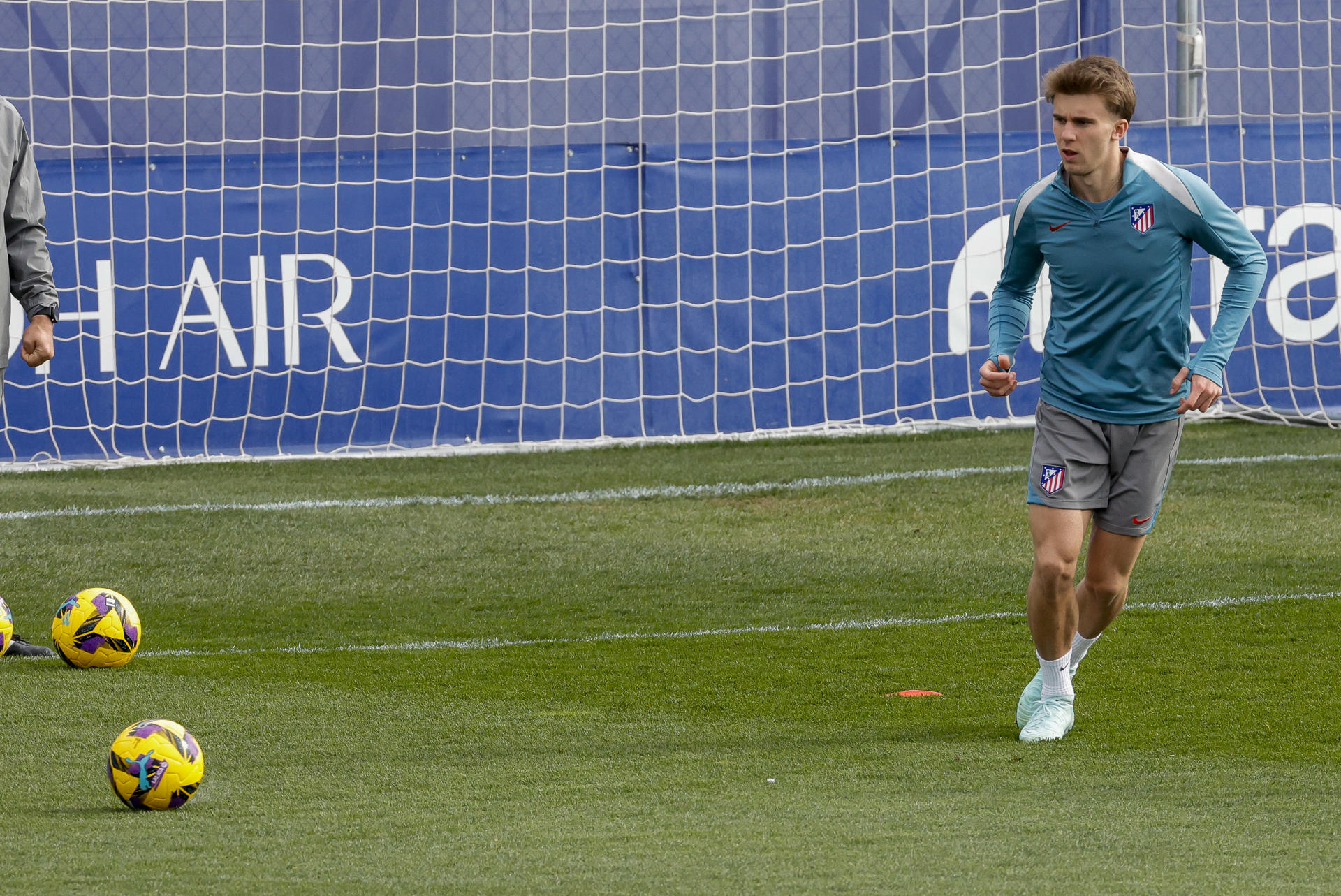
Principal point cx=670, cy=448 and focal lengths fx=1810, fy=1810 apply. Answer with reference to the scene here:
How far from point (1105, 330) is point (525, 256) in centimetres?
765

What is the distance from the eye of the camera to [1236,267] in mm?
4129

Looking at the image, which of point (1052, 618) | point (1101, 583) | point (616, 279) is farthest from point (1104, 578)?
point (616, 279)

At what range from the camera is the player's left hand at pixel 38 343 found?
4469mm

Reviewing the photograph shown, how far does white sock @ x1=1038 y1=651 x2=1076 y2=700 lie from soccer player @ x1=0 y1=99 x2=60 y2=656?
2.55 metres

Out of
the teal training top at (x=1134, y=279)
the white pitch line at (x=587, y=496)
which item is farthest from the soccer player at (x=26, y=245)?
the white pitch line at (x=587, y=496)

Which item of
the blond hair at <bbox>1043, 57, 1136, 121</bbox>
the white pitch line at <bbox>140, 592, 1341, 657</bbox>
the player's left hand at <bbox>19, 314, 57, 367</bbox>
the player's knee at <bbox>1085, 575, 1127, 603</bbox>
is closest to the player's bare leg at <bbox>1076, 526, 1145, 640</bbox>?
the player's knee at <bbox>1085, 575, 1127, 603</bbox>

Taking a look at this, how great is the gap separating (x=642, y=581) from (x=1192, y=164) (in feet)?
20.7

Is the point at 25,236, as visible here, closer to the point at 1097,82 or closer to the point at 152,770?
the point at 152,770

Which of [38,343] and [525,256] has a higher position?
[38,343]

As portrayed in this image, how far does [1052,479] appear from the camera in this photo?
417 centimetres

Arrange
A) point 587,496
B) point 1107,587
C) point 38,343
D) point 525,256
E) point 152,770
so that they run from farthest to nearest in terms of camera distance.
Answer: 1. point 525,256
2. point 587,496
3. point 38,343
4. point 1107,587
5. point 152,770

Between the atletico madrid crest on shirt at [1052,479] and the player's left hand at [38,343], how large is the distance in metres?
2.41

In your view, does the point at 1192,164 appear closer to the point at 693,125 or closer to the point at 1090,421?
the point at 693,125

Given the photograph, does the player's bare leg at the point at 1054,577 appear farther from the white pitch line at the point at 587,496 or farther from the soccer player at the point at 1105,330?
the white pitch line at the point at 587,496
